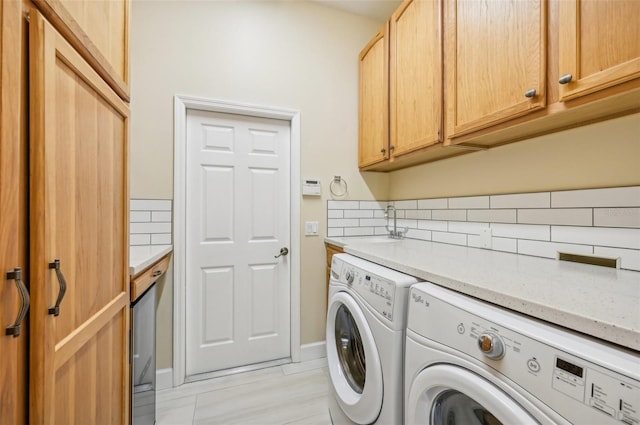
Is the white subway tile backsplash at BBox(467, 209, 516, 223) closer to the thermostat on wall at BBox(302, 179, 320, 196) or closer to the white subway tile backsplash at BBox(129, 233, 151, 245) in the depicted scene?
the thermostat on wall at BBox(302, 179, 320, 196)

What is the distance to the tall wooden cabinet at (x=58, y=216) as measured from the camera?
49cm

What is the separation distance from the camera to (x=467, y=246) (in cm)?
163

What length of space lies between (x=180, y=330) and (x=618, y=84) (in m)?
2.38

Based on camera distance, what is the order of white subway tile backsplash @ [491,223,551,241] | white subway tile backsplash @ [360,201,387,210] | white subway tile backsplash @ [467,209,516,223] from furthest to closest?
white subway tile backsplash @ [360,201,387,210] < white subway tile backsplash @ [467,209,516,223] < white subway tile backsplash @ [491,223,551,241]

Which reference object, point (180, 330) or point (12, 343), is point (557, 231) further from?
point (180, 330)

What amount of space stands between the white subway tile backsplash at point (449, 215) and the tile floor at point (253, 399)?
1.37 m

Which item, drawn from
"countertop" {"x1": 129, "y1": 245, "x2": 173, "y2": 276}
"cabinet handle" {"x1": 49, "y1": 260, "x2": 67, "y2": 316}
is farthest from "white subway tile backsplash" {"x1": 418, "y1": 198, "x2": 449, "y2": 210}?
"cabinet handle" {"x1": 49, "y1": 260, "x2": 67, "y2": 316}

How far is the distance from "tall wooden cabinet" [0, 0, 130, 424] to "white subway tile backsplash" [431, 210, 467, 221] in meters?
1.76

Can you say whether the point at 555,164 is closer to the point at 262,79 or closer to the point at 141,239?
the point at 262,79

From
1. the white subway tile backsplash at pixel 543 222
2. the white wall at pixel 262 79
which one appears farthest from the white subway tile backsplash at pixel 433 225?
the white wall at pixel 262 79

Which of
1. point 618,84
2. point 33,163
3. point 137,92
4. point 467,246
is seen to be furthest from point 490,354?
point 137,92

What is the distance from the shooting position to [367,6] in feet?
7.04

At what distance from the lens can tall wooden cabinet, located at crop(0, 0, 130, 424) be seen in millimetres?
491

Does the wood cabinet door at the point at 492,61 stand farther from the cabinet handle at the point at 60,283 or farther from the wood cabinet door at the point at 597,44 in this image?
the cabinet handle at the point at 60,283
